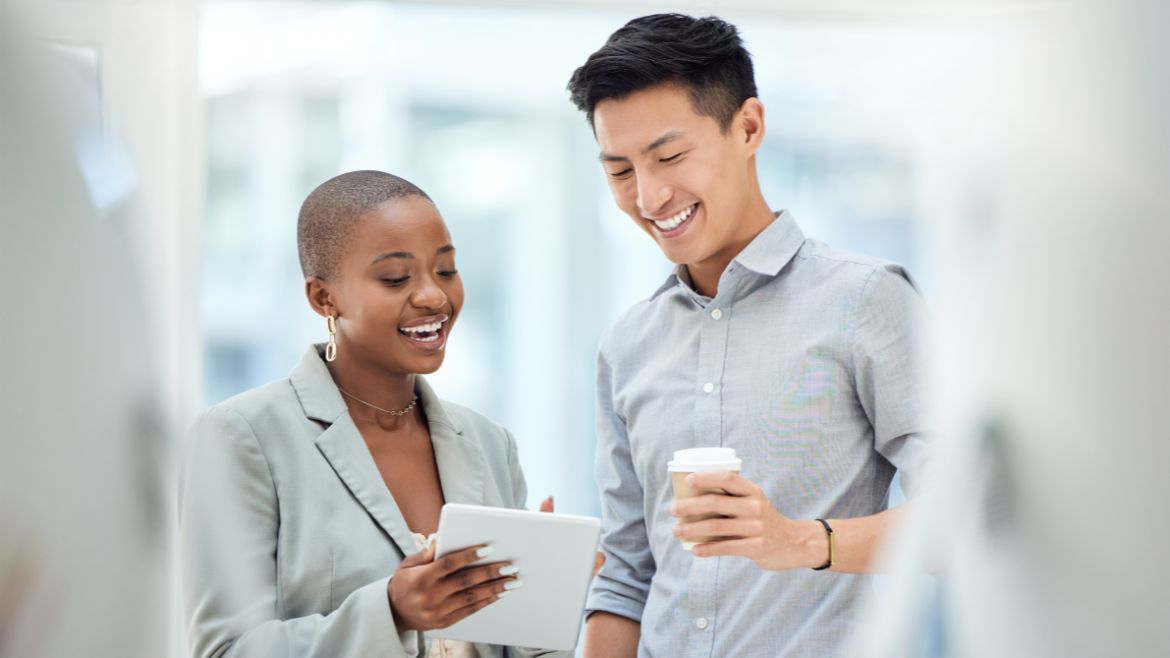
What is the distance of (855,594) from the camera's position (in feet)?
3.95

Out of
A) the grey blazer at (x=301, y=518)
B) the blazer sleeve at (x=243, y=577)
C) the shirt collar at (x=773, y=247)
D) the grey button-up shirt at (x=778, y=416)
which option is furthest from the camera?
the shirt collar at (x=773, y=247)

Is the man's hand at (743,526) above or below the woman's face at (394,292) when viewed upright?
below

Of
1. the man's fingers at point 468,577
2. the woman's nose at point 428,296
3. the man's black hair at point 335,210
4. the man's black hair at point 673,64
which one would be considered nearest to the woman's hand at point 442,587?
the man's fingers at point 468,577

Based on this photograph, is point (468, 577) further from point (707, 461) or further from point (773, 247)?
point (773, 247)

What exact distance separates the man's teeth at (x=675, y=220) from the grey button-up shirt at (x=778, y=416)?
3.4 inches

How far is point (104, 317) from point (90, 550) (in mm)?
148

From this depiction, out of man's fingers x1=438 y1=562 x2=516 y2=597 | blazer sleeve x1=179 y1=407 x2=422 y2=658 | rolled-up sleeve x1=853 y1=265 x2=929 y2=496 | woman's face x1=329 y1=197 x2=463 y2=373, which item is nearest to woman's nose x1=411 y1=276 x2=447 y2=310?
woman's face x1=329 y1=197 x2=463 y2=373

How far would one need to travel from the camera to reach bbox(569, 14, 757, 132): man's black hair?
4.23 ft

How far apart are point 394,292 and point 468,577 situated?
39cm

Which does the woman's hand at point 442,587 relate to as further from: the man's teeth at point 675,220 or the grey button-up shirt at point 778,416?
the man's teeth at point 675,220

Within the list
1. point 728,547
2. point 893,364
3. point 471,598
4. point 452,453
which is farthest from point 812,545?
point 452,453

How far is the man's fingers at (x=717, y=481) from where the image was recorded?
3.28 feet

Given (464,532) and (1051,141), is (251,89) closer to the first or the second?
(464,532)

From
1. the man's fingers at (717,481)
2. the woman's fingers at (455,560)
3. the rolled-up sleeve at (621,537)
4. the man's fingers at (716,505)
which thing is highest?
the man's fingers at (717,481)
